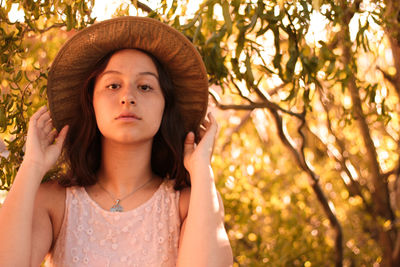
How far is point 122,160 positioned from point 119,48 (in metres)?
0.42

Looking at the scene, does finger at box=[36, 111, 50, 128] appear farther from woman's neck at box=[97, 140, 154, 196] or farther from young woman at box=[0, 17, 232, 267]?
woman's neck at box=[97, 140, 154, 196]

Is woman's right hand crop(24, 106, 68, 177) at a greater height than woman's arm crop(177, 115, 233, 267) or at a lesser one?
greater

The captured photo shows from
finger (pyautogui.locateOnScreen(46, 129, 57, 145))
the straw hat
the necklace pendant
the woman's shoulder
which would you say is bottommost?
the necklace pendant

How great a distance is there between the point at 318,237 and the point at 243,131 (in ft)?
3.94

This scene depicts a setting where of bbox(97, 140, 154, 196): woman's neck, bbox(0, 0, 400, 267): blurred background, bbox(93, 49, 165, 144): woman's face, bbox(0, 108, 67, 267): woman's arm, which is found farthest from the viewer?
bbox(0, 0, 400, 267): blurred background

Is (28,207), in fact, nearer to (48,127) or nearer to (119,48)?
(48,127)

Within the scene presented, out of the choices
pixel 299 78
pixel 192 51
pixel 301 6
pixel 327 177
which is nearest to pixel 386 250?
pixel 327 177

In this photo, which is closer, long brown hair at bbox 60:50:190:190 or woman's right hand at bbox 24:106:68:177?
woman's right hand at bbox 24:106:68:177

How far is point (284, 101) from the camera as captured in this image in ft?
8.33

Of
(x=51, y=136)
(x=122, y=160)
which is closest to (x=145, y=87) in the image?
(x=122, y=160)

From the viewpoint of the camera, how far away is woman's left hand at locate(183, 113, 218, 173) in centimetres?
214

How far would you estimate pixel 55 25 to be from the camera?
8.12 ft

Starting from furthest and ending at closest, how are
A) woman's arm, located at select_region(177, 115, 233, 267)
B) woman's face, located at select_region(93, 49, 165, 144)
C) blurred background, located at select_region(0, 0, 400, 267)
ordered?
blurred background, located at select_region(0, 0, 400, 267)
woman's face, located at select_region(93, 49, 165, 144)
woman's arm, located at select_region(177, 115, 233, 267)

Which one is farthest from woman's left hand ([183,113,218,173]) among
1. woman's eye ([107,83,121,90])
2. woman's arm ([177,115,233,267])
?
woman's eye ([107,83,121,90])
